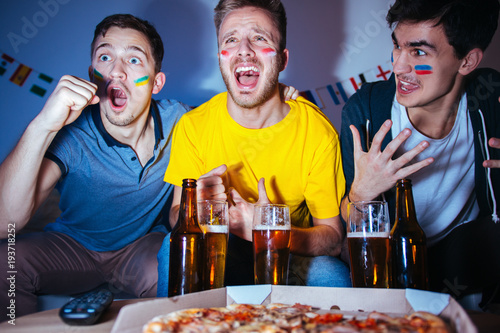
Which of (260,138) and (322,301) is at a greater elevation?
(260,138)

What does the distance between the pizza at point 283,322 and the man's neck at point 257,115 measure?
3.51 feet

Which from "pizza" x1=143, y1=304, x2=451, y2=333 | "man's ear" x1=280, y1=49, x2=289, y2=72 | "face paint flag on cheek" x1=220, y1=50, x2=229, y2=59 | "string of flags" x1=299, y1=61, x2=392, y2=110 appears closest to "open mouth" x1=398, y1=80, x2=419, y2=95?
"string of flags" x1=299, y1=61, x2=392, y2=110

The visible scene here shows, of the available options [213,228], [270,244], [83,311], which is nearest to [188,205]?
[213,228]

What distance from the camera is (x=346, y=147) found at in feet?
6.06

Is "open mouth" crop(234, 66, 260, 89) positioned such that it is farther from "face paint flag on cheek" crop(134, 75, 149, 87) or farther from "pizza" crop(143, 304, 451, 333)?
"pizza" crop(143, 304, 451, 333)

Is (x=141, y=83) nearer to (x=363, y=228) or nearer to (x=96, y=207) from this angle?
(x=96, y=207)

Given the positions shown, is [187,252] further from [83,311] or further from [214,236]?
[83,311]

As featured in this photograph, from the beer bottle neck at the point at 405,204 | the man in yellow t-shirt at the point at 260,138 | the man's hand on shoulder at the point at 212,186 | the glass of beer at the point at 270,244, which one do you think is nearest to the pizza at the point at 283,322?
the glass of beer at the point at 270,244

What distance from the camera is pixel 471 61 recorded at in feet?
5.92

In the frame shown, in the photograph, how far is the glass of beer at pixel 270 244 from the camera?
1.23 m

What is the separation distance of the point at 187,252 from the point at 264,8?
Result: 1.20 metres

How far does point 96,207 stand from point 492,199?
1.70 meters

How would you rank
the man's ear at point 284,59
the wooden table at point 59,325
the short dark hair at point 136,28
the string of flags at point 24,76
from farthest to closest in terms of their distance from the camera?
the man's ear at point 284,59
the short dark hair at point 136,28
the string of flags at point 24,76
the wooden table at point 59,325

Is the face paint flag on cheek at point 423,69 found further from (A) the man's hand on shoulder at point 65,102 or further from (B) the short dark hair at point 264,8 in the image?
(A) the man's hand on shoulder at point 65,102
